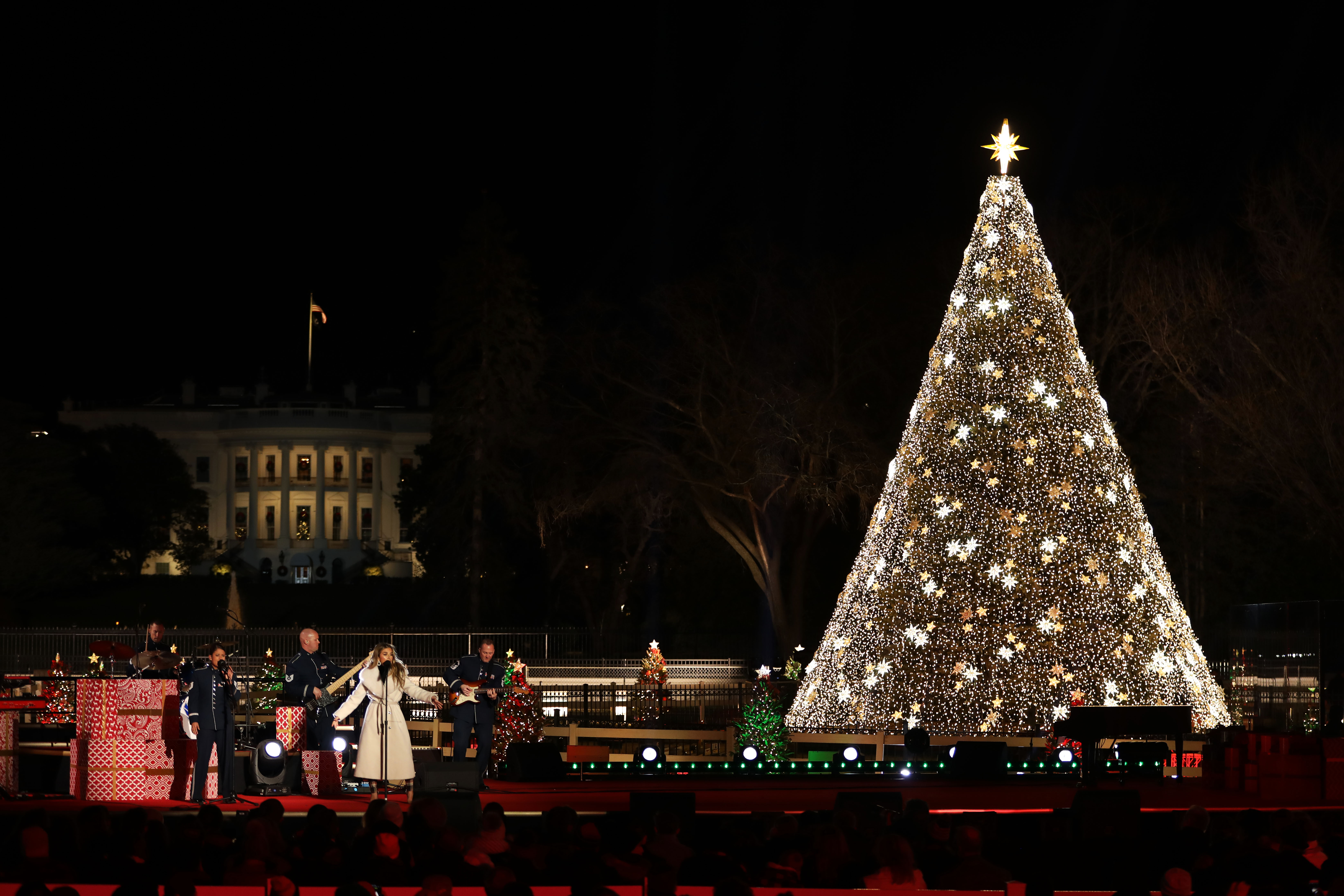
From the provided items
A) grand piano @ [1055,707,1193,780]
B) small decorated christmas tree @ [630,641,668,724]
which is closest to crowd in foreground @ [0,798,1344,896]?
grand piano @ [1055,707,1193,780]

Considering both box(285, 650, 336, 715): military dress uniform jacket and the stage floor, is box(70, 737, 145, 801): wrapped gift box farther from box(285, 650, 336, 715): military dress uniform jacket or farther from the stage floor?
box(285, 650, 336, 715): military dress uniform jacket

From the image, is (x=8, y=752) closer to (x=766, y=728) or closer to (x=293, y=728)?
(x=293, y=728)

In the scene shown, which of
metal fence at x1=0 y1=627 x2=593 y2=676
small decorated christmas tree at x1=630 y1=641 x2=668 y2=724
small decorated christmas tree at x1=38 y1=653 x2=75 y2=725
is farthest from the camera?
metal fence at x1=0 y1=627 x2=593 y2=676

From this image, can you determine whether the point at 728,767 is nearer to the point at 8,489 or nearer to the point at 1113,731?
the point at 1113,731

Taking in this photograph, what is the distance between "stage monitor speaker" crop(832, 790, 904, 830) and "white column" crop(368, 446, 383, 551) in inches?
3761

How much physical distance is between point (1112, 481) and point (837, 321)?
18954mm

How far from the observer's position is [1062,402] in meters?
20.2

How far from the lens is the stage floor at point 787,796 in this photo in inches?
606

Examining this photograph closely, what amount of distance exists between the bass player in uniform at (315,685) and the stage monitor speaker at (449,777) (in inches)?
97.2

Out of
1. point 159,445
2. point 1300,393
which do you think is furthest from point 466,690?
point 159,445

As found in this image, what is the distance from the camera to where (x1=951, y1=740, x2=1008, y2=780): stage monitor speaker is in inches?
719

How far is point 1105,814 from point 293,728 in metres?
8.82

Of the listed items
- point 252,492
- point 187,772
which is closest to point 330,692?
point 187,772

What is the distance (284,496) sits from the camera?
106688 mm
